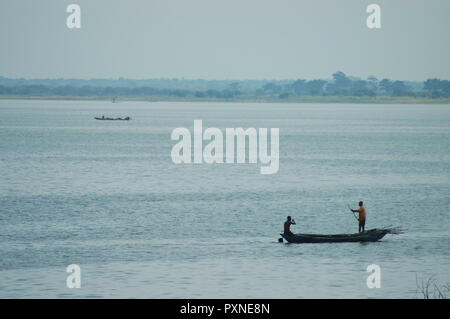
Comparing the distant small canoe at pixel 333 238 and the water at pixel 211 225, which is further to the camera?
the distant small canoe at pixel 333 238

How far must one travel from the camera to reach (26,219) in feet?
187

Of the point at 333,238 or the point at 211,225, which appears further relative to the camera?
the point at 211,225

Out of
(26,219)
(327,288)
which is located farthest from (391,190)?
(327,288)

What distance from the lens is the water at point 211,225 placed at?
37.7 m

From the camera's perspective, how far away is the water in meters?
37.7

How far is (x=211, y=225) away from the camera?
5525 centimetres

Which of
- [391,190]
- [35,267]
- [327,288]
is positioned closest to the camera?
[327,288]
